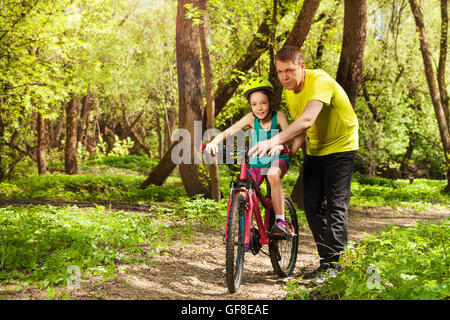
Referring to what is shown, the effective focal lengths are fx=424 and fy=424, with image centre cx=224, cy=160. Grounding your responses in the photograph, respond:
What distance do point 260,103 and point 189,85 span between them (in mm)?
5408

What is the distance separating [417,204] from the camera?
12.1 m

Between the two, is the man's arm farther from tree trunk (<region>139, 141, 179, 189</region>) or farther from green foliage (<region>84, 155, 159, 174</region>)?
green foliage (<region>84, 155, 159, 174</region>)

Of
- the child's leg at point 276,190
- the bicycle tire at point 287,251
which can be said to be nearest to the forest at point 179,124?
the bicycle tire at point 287,251

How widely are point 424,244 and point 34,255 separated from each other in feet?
14.0

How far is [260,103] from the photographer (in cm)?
388

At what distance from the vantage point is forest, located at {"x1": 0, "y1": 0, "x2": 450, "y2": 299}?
3850 mm

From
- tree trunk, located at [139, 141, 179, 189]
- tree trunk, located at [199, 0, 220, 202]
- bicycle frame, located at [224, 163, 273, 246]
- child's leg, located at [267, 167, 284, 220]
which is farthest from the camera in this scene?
tree trunk, located at [139, 141, 179, 189]

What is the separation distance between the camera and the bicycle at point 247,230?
11.4 ft

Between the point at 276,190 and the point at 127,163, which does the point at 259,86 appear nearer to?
the point at 276,190

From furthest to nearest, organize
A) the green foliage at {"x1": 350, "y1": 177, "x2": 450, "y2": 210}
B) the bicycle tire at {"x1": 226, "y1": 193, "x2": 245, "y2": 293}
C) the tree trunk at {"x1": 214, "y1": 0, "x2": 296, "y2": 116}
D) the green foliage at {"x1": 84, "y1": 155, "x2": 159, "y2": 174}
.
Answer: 1. the green foliage at {"x1": 84, "y1": 155, "x2": 159, "y2": 174}
2. the green foliage at {"x1": 350, "y1": 177, "x2": 450, "y2": 210}
3. the tree trunk at {"x1": 214, "y1": 0, "x2": 296, "y2": 116}
4. the bicycle tire at {"x1": 226, "y1": 193, "x2": 245, "y2": 293}

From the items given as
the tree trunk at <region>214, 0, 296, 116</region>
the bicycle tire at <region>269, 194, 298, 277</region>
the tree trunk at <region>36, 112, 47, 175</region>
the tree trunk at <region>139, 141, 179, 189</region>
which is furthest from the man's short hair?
the tree trunk at <region>36, 112, 47, 175</region>

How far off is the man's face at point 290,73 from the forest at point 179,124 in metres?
1.67

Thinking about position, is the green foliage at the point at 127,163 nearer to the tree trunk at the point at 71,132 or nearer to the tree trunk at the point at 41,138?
the tree trunk at the point at 71,132
